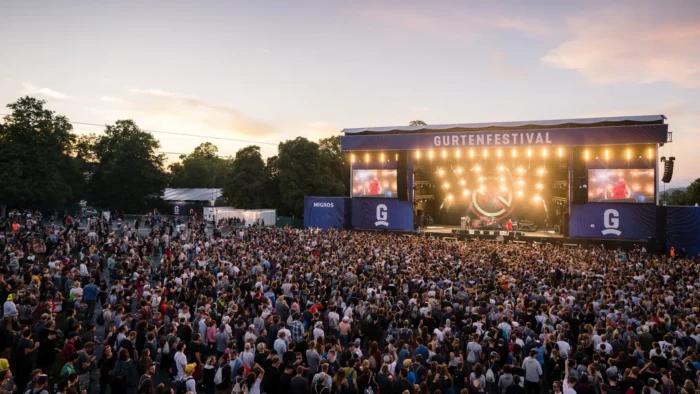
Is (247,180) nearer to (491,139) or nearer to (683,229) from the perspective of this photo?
(491,139)

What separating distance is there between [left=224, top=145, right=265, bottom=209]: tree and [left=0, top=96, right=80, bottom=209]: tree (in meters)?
15.2

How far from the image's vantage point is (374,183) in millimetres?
33656

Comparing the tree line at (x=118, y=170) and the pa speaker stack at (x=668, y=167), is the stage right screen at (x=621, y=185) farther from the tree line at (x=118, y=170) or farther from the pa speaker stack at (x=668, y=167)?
the tree line at (x=118, y=170)

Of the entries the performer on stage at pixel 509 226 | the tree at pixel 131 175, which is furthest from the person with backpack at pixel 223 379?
the tree at pixel 131 175

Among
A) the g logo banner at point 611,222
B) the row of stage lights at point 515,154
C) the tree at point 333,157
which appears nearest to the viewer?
the row of stage lights at point 515,154

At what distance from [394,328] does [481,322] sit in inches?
74.9

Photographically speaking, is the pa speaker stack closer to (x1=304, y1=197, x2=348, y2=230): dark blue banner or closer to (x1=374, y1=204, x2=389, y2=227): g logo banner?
(x1=374, y1=204, x2=389, y2=227): g logo banner

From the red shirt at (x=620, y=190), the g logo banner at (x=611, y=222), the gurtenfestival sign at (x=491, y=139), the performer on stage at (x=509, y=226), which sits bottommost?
the performer on stage at (x=509, y=226)

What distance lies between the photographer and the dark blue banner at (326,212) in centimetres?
3484

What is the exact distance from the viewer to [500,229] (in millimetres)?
33156

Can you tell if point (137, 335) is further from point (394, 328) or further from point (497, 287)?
point (497, 287)

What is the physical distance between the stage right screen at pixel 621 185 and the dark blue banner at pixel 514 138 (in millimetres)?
1899

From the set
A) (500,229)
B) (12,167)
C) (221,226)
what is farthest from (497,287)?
(12,167)

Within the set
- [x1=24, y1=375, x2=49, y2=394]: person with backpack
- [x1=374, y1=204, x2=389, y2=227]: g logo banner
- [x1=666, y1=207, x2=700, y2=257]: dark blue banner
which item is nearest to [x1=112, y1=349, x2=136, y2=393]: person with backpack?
[x1=24, y1=375, x2=49, y2=394]: person with backpack
